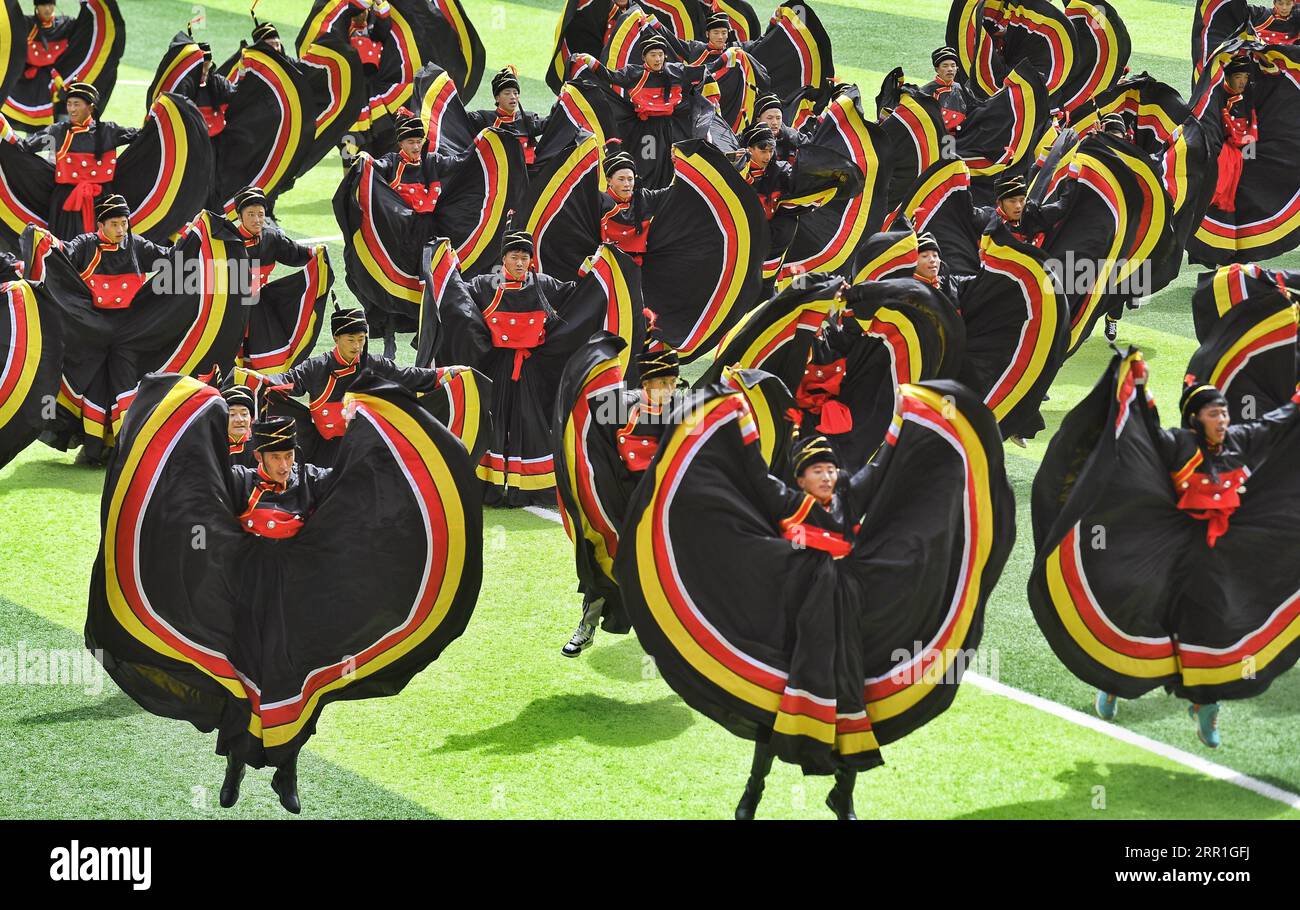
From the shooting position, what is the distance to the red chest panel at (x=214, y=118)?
15930mm

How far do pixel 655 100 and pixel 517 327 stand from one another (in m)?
4.55

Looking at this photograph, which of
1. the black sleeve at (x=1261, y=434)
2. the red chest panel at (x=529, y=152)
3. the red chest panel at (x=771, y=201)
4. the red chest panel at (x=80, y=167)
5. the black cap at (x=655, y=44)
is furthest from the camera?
the black cap at (x=655, y=44)

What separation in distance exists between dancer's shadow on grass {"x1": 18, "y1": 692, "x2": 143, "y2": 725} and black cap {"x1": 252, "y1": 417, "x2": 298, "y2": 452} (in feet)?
5.06

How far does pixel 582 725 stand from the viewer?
9305 mm

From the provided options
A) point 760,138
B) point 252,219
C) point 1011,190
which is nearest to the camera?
point 1011,190

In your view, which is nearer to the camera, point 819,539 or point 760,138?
point 819,539

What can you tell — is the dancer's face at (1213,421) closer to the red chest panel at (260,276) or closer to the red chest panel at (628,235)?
the red chest panel at (628,235)

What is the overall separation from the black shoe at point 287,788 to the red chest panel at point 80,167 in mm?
7078

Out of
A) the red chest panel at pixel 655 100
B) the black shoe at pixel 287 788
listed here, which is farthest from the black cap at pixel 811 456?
the red chest panel at pixel 655 100

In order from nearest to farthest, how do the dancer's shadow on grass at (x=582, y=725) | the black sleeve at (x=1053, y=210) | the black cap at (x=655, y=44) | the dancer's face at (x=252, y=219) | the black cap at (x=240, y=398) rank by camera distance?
the dancer's shadow on grass at (x=582, y=725)
the black cap at (x=240, y=398)
the dancer's face at (x=252, y=219)
the black sleeve at (x=1053, y=210)
the black cap at (x=655, y=44)

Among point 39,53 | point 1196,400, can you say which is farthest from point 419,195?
A: point 1196,400

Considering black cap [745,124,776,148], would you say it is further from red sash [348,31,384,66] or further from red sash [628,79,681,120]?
red sash [348,31,384,66]

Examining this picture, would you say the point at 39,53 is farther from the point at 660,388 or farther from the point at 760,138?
the point at 660,388

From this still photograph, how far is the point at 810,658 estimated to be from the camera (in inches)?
314
